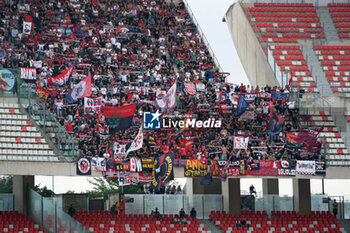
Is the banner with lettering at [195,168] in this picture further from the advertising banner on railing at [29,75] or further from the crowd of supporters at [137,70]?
the advertising banner on railing at [29,75]

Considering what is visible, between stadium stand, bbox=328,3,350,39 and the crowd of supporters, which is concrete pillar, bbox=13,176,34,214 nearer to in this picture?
the crowd of supporters

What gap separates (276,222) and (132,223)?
694cm

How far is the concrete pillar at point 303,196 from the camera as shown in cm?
4506

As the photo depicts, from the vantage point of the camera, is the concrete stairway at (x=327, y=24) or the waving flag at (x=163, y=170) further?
the concrete stairway at (x=327, y=24)

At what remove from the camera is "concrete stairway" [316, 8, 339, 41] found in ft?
178

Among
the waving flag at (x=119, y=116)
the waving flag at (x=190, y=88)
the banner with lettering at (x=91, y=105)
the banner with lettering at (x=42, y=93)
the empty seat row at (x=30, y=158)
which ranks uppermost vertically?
the waving flag at (x=190, y=88)

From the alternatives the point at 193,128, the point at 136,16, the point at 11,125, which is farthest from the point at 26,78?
the point at 136,16

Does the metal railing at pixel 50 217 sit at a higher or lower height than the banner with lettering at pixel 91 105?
lower

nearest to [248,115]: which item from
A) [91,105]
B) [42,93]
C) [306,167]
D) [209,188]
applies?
[306,167]

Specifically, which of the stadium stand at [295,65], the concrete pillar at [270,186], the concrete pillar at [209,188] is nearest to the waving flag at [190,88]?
the concrete pillar at [209,188]

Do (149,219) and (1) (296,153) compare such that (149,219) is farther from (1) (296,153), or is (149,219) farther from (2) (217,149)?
(1) (296,153)

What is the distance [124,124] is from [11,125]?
17.1 ft

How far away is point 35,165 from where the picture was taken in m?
38.4

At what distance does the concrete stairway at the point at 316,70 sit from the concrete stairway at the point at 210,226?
33.8 feet
